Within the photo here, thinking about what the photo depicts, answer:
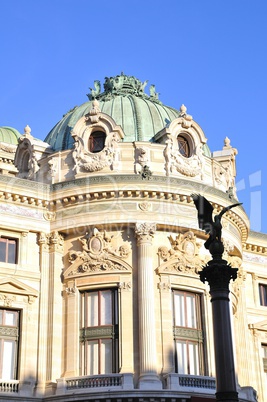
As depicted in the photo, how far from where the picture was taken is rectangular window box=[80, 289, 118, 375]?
32656mm

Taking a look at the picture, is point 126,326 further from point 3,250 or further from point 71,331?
point 3,250

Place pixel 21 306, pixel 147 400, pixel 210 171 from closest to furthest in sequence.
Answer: pixel 147 400
pixel 21 306
pixel 210 171

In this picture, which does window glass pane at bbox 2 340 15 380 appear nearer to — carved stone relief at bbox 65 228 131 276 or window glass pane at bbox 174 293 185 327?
carved stone relief at bbox 65 228 131 276

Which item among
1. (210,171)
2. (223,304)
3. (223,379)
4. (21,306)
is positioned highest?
→ (210,171)

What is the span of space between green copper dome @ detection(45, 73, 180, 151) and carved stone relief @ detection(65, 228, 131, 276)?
6159 millimetres

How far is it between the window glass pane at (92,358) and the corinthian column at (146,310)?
2059 millimetres

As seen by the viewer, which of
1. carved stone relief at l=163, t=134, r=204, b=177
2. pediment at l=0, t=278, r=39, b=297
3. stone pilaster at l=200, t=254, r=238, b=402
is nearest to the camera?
stone pilaster at l=200, t=254, r=238, b=402

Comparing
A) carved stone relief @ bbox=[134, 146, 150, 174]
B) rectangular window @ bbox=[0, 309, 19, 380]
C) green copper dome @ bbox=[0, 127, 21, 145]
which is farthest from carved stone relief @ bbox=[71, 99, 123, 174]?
green copper dome @ bbox=[0, 127, 21, 145]

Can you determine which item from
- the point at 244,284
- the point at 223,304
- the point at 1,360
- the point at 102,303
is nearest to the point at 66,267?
the point at 102,303

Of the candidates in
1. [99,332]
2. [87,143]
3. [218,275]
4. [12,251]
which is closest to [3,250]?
[12,251]

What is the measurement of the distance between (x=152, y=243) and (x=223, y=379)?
15412 millimetres

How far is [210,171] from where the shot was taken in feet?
125

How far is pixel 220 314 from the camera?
20.0 meters

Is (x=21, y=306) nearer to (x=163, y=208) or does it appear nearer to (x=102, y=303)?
(x=102, y=303)
